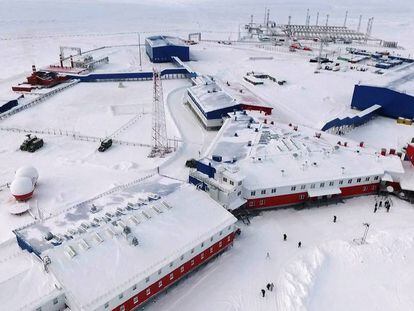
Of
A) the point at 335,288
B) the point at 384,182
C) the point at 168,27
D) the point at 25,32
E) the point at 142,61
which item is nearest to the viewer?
the point at 335,288

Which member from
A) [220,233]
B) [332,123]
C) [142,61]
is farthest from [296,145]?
[142,61]

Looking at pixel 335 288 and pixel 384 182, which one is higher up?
pixel 384 182

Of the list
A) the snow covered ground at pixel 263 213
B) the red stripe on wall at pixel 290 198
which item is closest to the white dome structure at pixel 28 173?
the snow covered ground at pixel 263 213

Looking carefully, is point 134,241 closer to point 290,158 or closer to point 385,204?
point 290,158

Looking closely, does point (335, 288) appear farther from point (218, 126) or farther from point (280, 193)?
point (218, 126)

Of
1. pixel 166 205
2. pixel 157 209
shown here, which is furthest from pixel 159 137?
pixel 157 209

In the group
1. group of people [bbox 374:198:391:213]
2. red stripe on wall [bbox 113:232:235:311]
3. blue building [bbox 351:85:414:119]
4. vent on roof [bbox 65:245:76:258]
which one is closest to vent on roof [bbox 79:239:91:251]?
vent on roof [bbox 65:245:76:258]

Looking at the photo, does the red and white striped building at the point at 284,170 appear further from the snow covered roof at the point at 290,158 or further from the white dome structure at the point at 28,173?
the white dome structure at the point at 28,173
